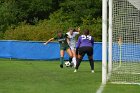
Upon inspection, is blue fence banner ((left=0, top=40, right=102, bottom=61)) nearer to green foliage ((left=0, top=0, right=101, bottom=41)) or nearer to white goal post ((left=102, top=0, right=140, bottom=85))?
white goal post ((left=102, top=0, right=140, bottom=85))

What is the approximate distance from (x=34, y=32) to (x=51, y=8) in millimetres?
17032

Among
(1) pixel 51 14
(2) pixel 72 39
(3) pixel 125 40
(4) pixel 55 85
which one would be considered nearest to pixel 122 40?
(3) pixel 125 40

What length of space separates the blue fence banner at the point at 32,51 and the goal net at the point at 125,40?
11.8m

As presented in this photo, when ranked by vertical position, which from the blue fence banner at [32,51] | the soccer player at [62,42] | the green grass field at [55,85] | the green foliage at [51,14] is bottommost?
the green foliage at [51,14]

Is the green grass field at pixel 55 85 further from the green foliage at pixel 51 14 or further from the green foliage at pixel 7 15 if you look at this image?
the green foliage at pixel 7 15

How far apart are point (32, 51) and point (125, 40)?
13.6 meters

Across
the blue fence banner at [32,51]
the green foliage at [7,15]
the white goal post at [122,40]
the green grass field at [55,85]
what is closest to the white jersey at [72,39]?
the white goal post at [122,40]

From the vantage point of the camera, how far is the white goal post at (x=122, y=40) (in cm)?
1664

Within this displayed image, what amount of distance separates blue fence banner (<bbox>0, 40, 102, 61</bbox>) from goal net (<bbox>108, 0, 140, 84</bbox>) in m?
11.8

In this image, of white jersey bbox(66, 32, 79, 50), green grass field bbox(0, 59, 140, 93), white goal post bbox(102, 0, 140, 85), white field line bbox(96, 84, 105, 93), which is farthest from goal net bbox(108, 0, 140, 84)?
white jersey bbox(66, 32, 79, 50)

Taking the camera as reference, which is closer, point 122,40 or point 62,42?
point 122,40

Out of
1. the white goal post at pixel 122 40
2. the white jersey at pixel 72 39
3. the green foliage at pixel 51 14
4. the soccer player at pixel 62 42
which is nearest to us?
the white goal post at pixel 122 40

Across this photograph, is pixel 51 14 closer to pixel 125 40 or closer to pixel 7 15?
pixel 7 15

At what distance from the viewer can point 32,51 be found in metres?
31.1
